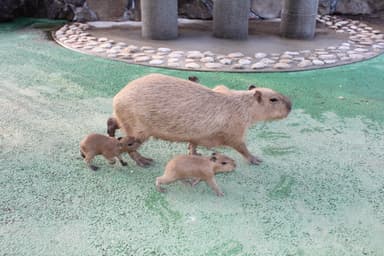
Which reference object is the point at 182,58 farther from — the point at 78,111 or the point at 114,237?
the point at 114,237

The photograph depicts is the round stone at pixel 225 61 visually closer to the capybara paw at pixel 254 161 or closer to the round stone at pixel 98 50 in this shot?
the round stone at pixel 98 50

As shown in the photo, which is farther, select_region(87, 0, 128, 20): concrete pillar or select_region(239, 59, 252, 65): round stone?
select_region(87, 0, 128, 20): concrete pillar

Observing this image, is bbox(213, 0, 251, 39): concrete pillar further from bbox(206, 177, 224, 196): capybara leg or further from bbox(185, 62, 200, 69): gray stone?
bbox(206, 177, 224, 196): capybara leg

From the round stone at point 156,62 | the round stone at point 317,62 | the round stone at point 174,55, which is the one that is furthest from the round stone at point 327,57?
the round stone at point 156,62

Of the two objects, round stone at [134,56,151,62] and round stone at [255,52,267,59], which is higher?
round stone at [134,56,151,62]

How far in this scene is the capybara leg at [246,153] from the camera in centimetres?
261

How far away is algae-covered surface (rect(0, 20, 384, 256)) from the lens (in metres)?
1.95

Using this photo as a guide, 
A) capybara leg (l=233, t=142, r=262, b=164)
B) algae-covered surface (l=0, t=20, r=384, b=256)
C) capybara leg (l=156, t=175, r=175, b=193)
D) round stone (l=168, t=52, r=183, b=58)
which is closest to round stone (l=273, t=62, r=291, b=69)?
algae-covered surface (l=0, t=20, r=384, b=256)

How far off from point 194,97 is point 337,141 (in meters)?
1.19

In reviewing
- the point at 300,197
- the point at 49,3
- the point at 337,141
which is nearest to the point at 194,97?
the point at 300,197

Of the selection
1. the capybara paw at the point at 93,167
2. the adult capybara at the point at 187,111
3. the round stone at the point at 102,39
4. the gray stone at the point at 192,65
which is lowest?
the capybara paw at the point at 93,167

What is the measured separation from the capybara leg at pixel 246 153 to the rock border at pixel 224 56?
1922mm

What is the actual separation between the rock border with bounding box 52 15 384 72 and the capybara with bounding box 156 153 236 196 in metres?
2.26

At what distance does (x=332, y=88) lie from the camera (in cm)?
397
